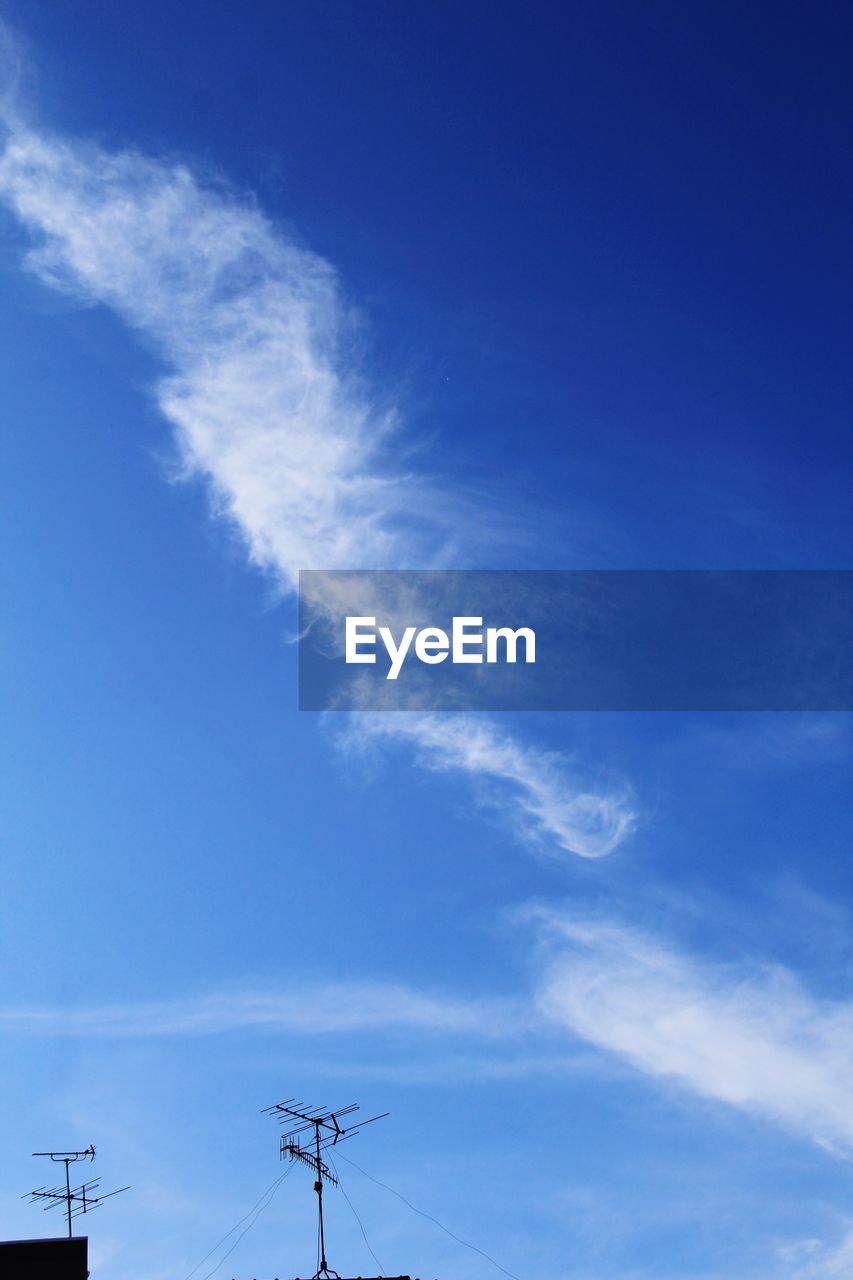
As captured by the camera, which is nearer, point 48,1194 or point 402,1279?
Result: point 402,1279

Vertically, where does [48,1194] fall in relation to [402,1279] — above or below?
above

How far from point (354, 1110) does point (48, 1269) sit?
1492 centimetres

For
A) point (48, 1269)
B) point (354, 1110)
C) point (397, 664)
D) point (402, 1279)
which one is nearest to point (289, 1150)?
point (354, 1110)

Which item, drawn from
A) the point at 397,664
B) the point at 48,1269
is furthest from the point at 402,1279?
the point at 397,664

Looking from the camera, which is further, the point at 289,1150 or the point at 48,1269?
the point at 289,1150

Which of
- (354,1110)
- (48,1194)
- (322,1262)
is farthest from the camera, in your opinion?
(48,1194)

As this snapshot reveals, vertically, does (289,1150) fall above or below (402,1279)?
above

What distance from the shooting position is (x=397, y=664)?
5509cm

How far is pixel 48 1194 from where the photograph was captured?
6300cm

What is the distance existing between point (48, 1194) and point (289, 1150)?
1368cm

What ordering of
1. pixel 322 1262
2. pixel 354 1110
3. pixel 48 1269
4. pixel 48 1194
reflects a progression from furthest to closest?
1. pixel 48 1194
2. pixel 354 1110
3. pixel 322 1262
4. pixel 48 1269

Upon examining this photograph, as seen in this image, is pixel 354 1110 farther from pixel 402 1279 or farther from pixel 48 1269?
pixel 48 1269

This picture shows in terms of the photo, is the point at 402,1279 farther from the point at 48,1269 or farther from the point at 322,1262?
the point at 48,1269

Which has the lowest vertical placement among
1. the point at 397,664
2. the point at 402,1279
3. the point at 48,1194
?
the point at 402,1279
